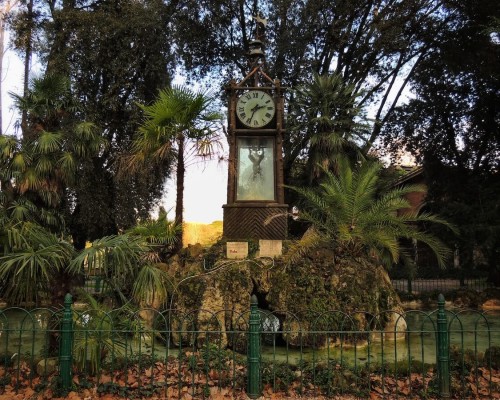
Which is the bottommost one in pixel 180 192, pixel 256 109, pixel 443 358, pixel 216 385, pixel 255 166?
pixel 216 385

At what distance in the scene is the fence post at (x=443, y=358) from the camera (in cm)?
538

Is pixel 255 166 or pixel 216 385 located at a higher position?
pixel 255 166

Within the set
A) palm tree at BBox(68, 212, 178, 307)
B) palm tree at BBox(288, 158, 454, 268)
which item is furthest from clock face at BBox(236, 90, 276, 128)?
palm tree at BBox(68, 212, 178, 307)

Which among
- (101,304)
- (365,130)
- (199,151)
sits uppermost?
(365,130)

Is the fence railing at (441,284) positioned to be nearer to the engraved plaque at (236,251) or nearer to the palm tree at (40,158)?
the engraved plaque at (236,251)

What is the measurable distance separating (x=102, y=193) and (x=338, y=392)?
15869mm

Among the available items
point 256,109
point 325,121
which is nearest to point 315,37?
point 325,121

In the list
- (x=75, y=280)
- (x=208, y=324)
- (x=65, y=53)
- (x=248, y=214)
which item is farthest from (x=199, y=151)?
(x=65, y=53)

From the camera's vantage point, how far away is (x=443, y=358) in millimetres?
5387

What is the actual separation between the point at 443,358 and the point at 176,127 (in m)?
6.77

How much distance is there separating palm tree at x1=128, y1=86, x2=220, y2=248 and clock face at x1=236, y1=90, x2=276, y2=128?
22.2 inches

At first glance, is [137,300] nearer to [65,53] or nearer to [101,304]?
[101,304]

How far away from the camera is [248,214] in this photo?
984cm

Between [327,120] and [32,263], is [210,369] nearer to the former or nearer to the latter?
[32,263]
